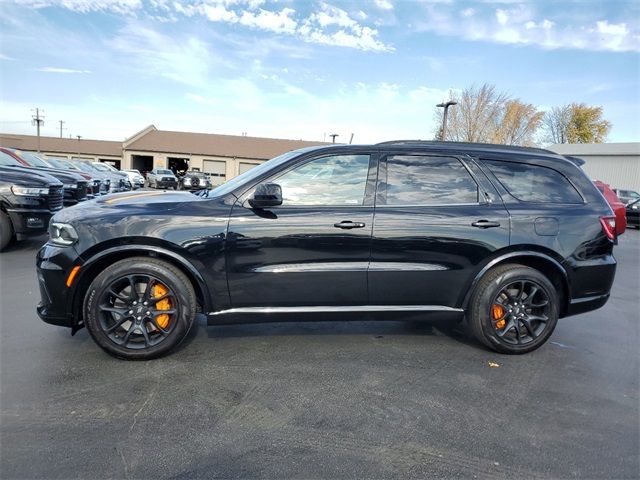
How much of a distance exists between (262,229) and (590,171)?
3990 centimetres

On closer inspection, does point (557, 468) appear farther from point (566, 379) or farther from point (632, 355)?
point (632, 355)

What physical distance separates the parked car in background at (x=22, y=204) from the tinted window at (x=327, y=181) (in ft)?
19.2

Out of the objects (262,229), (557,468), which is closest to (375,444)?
(557,468)

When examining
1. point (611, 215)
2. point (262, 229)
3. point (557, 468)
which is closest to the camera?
point (557, 468)

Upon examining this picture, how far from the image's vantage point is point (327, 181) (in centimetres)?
368

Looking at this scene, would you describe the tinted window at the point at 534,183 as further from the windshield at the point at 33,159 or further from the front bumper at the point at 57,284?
the windshield at the point at 33,159

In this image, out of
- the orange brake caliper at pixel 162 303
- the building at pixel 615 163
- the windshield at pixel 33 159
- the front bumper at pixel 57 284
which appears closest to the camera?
the front bumper at pixel 57 284

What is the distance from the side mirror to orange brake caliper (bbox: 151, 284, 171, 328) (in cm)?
99

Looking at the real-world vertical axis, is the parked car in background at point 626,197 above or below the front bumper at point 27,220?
above

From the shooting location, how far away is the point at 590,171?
3575 cm

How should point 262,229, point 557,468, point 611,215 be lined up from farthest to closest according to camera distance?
point 611,215, point 262,229, point 557,468

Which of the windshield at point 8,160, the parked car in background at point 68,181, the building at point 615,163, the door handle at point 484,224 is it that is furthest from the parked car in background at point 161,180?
the door handle at point 484,224

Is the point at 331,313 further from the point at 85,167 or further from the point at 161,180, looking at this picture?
the point at 161,180

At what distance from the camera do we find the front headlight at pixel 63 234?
3.34m
